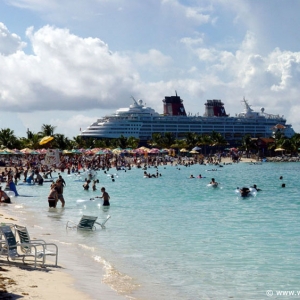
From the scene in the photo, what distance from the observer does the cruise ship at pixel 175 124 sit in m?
157

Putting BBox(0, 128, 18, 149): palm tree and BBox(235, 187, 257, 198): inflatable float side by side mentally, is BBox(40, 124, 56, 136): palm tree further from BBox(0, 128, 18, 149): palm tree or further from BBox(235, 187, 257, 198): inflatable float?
BBox(235, 187, 257, 198): inflatable float

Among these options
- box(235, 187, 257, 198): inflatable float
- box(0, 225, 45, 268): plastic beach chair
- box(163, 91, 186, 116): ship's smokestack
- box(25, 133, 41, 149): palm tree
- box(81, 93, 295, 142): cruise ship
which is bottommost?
box(235, 187, 257, 198): inflatable float

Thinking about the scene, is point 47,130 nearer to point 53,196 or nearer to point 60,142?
point 60,142

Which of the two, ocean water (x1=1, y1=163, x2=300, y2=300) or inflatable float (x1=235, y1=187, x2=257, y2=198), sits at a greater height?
inflatable float (x1=235, y1=187, x2=257, y2=198)

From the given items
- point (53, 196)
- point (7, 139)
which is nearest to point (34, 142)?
point (7, 139)

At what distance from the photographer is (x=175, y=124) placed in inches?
6476

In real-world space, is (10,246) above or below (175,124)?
below

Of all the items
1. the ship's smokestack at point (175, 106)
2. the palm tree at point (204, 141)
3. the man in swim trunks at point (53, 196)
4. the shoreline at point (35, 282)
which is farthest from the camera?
the ship's smokestack at point (175, 106)

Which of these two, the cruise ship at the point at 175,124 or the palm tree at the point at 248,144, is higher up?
the cruise ship at the point at 175,124

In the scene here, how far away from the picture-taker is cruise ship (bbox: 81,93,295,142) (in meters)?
157

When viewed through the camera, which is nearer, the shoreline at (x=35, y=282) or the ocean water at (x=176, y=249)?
the shoreline at (x=35, y=282)

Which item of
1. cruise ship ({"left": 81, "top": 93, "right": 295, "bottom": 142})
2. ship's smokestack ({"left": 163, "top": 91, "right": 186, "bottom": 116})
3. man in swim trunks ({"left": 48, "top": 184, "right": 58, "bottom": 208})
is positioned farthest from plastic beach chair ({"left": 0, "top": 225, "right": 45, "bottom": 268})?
ship's smokestack ({"left": 163, "top": 91, "right": 186, "bottom": 116})

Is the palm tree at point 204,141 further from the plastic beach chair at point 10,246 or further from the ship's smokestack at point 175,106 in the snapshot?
the plastic beach chair at point 10,246

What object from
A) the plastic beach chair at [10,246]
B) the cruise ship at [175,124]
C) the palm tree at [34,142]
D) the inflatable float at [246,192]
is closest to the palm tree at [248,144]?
the cruise ship at [175,124]
